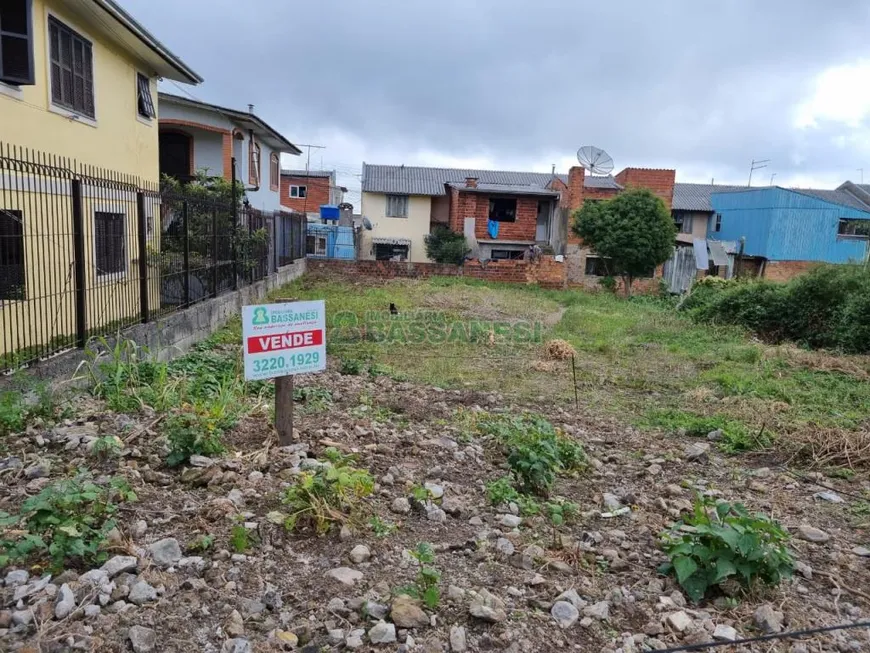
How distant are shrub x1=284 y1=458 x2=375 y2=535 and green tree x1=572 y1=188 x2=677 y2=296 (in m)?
20.0

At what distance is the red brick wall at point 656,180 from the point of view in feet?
102

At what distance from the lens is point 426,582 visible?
311 centimetres

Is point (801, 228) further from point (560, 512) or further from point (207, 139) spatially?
point (560, 512)

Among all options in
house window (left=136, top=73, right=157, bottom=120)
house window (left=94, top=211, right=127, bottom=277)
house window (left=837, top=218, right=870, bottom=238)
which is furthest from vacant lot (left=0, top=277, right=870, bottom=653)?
house window (left=837, top=218, right=870, bottom=238)

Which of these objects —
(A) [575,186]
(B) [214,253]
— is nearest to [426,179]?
(A) [575,186]

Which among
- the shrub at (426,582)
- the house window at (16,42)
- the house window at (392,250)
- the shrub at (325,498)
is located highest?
the house window at (16,42)

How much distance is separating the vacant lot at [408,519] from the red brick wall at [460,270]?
15535 mm

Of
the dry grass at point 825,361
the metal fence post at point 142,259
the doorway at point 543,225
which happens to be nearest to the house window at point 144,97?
the metal fence post at point 142,259

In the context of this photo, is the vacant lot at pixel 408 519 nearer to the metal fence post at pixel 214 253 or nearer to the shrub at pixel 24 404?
the shrub at pixel 24 404

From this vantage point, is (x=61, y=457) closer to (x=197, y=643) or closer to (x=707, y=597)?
(x=197, y=643)

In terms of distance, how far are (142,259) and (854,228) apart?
36246 millimetres

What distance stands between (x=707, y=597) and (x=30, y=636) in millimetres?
3082

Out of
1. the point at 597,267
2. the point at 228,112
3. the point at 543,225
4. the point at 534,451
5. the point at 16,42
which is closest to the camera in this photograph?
the point at 534,451

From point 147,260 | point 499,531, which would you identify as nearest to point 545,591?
point 499,531
